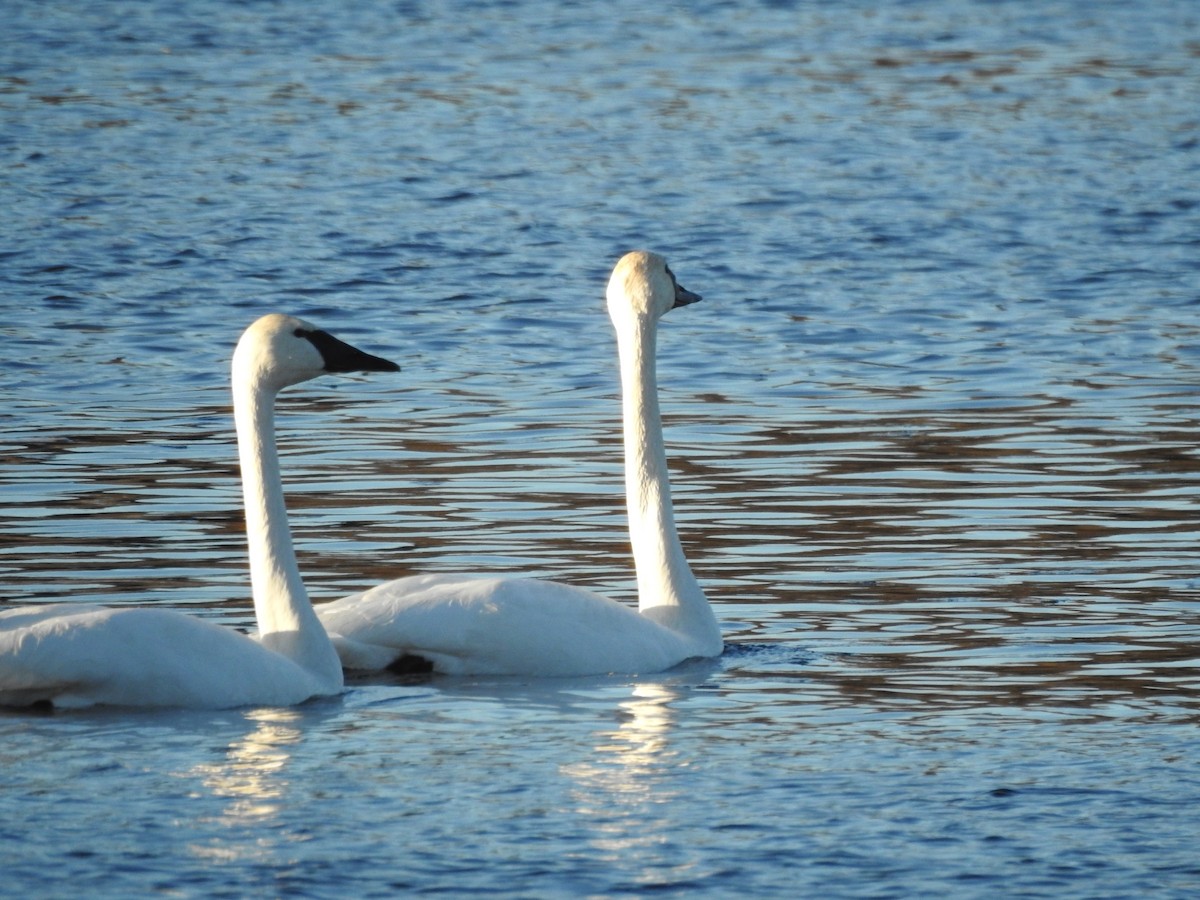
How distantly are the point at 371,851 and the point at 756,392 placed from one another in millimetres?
8444

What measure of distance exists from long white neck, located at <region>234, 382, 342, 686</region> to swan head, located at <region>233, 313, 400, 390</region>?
0.22 ft

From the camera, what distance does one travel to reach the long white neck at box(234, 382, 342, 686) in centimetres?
855

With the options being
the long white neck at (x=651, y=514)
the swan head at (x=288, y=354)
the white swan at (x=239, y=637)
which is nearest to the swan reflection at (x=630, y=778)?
the long white neck at (x=651, y=514)

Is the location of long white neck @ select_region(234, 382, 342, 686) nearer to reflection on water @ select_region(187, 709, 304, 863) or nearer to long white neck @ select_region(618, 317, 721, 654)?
reflection on water @ select_region(187, 709, 304, 863)

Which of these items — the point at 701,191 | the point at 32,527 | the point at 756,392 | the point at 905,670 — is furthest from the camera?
the point at 701,191

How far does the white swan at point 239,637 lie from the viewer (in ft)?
26.1

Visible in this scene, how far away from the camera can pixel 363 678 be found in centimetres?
902

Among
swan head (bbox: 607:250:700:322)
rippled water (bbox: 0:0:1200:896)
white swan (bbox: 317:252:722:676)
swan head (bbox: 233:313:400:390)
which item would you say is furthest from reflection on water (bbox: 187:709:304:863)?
swan head (bbox: 607:250:700:322)

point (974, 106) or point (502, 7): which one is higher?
point (502, 7)

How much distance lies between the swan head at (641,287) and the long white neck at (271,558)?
65.6 inches

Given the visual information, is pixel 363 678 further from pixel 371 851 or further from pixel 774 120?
pixel 774 120

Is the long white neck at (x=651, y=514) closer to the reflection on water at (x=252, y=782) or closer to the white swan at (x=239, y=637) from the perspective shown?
the white swan at (x=239, y=637)

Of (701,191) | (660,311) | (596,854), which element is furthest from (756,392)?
(701,191)

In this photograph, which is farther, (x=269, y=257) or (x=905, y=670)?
(x=269, y=257)
